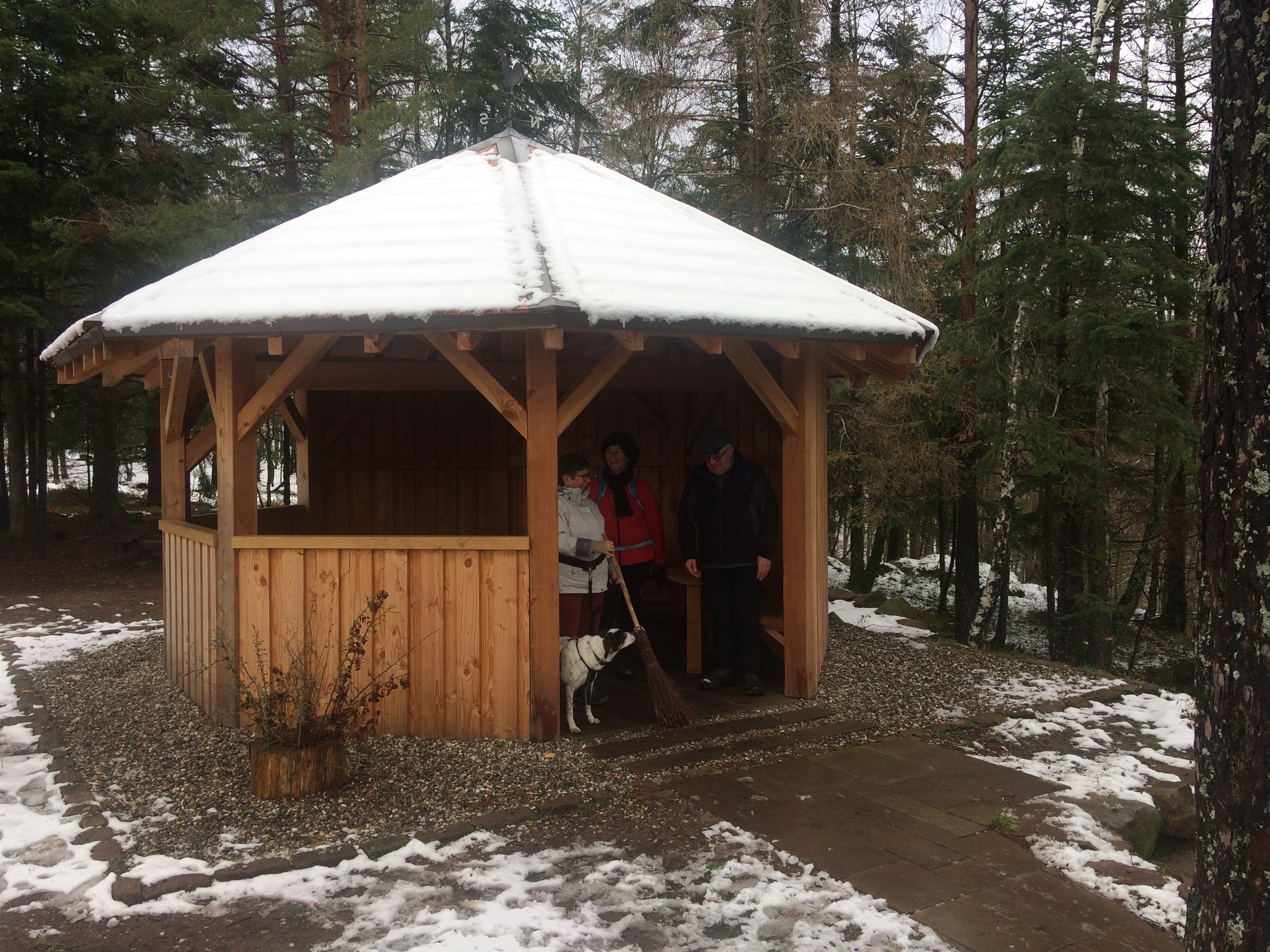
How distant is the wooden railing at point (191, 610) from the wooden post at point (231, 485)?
15 cm

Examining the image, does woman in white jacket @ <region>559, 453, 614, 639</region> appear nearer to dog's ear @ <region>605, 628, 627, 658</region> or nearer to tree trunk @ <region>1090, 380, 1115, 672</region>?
dog's ear @ <region>605, 628, 627, 658</region>

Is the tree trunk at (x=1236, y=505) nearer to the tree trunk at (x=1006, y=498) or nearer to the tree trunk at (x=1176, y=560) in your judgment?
the tree trunk at (x=1006, y=498)

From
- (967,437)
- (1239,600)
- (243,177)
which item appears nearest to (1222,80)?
(1239,600)

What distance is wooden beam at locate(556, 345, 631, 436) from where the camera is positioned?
212 inches

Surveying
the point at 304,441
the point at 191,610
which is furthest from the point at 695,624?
the point at 304,441

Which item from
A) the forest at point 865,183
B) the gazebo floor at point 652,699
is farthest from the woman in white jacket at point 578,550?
the forest at point 865,183

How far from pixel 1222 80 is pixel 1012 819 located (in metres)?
3.28

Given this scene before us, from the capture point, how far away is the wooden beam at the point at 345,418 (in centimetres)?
965

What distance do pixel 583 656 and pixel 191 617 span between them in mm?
2885

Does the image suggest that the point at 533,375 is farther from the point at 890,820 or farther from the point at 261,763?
the point at 890,820

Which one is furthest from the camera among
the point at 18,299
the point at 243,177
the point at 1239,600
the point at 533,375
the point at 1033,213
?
the point at 243,177

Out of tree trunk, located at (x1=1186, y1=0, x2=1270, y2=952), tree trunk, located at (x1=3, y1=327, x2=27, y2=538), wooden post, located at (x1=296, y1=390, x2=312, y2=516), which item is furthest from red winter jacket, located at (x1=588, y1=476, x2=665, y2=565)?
tree trunk, located at (x1=3, y1=327, x2=27, y2=538)

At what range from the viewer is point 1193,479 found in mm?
12148

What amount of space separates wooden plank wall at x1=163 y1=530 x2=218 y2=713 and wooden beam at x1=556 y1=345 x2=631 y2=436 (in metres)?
2.29
